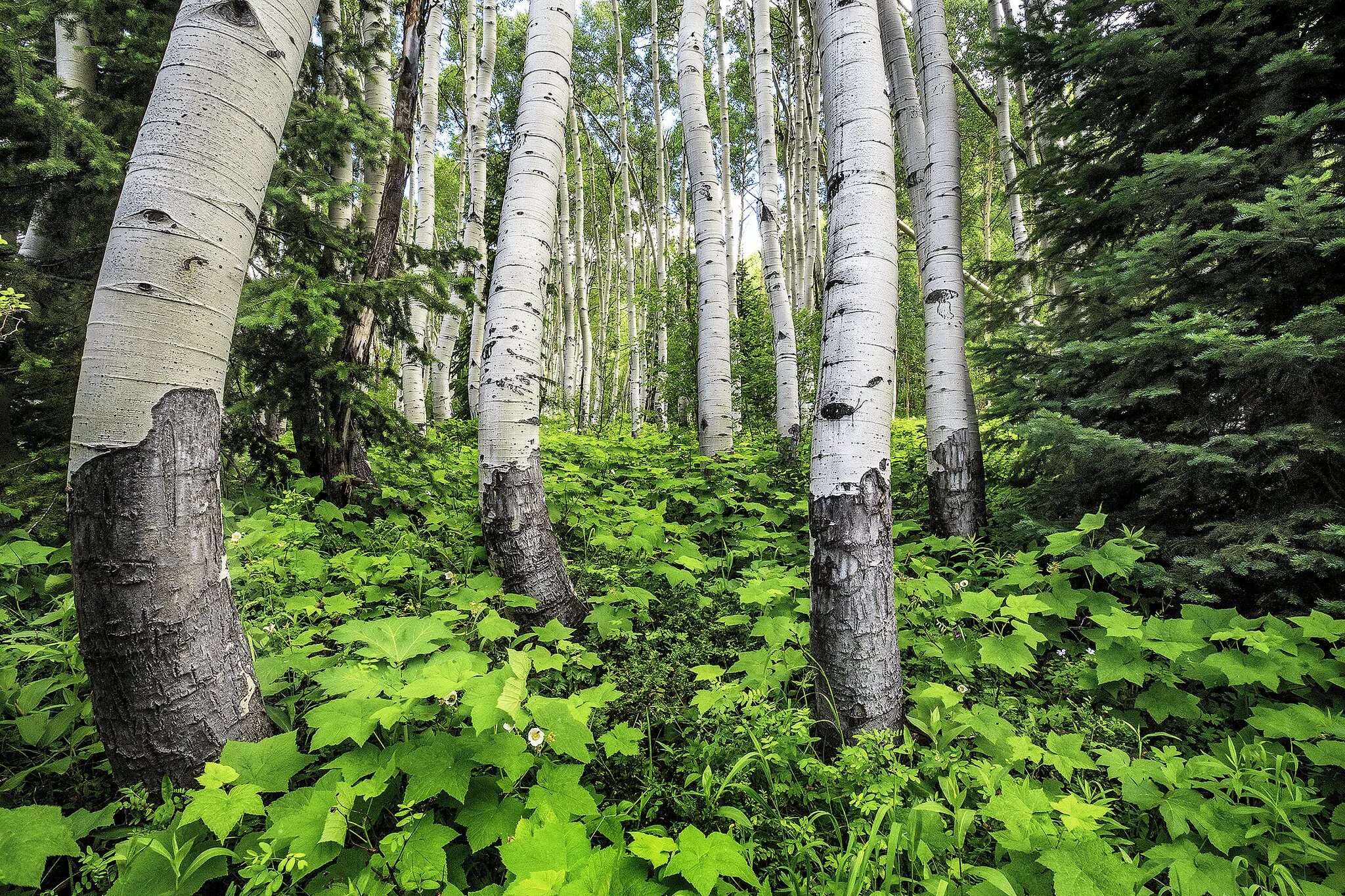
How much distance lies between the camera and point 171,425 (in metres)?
1.47

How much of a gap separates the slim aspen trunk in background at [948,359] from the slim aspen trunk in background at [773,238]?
233cm

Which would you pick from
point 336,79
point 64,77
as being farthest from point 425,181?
point 64,77

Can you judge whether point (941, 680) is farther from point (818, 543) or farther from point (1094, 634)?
point (818, 543)

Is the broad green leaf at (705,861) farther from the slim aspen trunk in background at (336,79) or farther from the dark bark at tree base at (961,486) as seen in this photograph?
the slim aspen trunk in background at (336,79)

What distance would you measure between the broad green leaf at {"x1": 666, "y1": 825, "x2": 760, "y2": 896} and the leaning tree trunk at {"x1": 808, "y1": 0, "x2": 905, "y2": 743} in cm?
79

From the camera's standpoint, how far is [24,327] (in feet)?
9.94

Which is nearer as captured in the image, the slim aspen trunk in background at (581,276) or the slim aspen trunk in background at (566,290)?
the slim aspen trunk in background at (566,290)

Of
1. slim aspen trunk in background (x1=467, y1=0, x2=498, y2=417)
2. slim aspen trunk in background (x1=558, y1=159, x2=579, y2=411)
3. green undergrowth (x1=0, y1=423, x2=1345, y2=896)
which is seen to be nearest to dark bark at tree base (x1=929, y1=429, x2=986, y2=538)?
green undergrowth (x1=0, y1=423, x2=1345, y2=896)

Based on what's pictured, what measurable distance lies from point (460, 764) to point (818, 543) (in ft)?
4.81

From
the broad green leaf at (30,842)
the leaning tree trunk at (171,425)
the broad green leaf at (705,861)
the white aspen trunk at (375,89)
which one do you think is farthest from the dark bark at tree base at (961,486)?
the white aspen trunk at (375,89)

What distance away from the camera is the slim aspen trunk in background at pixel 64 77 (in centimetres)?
336

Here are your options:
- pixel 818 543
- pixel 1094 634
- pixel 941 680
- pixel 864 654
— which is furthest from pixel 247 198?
pixel 1094 634

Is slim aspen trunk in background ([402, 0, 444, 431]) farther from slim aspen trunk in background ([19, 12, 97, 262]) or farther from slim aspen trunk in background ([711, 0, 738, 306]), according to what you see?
slim aspen trunk in background ([711, 0, 738, 306])

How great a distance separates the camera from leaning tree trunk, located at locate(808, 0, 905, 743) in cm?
204
